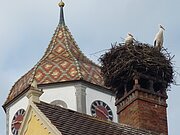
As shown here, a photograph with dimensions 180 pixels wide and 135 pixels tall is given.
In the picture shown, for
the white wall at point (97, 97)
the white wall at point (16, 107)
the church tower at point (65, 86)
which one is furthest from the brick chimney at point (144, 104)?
the white wall at point (16, 107)

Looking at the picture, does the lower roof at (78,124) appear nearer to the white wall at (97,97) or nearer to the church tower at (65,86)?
the church tower at (65,86)

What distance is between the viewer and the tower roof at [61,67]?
4175 centimetres

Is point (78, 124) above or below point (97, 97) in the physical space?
below

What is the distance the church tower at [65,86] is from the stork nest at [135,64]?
1417 centimetres

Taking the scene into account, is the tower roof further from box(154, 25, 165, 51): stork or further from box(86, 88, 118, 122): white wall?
box(154, 25, 165, 51): stork

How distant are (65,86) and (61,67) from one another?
1833 mm

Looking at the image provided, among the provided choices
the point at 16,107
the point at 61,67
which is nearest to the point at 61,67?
the point at 61,67

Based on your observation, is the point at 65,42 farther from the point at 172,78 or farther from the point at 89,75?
the point at 172,78

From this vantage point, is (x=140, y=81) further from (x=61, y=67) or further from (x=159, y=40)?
(x=61, y=67)

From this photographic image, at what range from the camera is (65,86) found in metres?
41.4

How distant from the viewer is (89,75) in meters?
42.0

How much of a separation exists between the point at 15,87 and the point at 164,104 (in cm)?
1913

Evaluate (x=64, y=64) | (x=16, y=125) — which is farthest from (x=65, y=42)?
(x=16, y=125)

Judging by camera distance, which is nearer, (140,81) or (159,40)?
(140,81)
